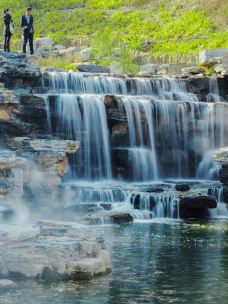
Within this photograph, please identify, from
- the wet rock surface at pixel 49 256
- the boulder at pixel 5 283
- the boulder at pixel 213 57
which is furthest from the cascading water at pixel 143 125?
the boulder at pixel 5 283

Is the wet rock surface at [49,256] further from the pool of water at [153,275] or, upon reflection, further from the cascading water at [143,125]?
the cascading water at [143,125]

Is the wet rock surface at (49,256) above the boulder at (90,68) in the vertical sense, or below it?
below

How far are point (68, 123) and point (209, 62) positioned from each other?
10956 mm

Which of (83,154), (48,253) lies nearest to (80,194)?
(83,154)

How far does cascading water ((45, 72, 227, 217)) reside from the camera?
31.4 meters

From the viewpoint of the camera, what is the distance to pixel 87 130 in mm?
31703

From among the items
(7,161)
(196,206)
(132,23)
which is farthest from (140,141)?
(132,23)

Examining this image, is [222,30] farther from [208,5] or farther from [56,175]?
[56,175]

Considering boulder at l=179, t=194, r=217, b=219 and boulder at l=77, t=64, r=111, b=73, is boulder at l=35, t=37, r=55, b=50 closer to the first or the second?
boulder at l=77, t=64, r=111, b=73

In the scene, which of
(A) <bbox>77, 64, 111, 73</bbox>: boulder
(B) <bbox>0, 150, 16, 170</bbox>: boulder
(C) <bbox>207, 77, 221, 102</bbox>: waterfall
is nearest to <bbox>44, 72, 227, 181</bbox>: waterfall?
(C) <bbox>207, 77, 221, 102</bbox>: waterfall

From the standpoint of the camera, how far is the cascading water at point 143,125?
3142 cm

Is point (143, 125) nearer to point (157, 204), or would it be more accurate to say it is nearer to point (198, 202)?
point (157, 204)

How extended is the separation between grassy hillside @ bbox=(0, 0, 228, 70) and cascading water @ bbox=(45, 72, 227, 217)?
9.57 m

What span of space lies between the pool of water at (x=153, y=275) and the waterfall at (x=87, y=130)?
347 inches
